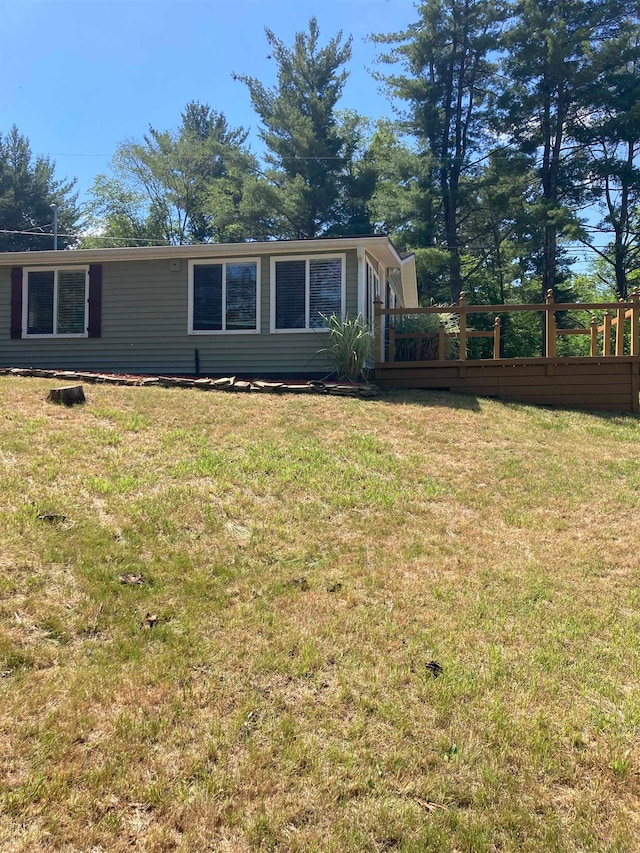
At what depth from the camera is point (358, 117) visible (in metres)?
23.0

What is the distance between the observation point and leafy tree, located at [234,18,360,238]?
2183 centimetres

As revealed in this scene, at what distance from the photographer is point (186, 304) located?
35.2 ft

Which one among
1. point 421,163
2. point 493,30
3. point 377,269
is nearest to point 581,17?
point 493,30

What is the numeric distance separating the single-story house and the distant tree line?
1006 cm

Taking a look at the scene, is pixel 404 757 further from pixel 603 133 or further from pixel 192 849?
pixel 603 133

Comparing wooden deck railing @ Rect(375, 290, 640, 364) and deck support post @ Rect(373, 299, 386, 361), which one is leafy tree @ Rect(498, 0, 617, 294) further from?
deck support post @ Rect(373, 299, 386, 361)

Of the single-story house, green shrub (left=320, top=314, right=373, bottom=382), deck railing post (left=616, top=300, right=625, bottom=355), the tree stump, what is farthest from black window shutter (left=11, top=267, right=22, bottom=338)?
deck railing post (left=616, top=300, right=625, bottom=355)

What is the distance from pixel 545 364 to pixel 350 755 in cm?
845

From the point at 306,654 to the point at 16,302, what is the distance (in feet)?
36.0

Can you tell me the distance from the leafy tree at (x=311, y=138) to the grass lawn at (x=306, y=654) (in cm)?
1877

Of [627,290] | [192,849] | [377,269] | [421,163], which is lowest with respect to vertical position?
[192,849]

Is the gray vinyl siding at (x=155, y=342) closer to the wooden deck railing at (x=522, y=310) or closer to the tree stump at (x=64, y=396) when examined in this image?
the wooden deck railing at (x=522, y=310)

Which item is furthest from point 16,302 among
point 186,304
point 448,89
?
point 448,89

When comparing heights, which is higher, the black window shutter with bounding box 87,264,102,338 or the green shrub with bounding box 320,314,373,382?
the black window shutter with bounding box 87,264,102,338
